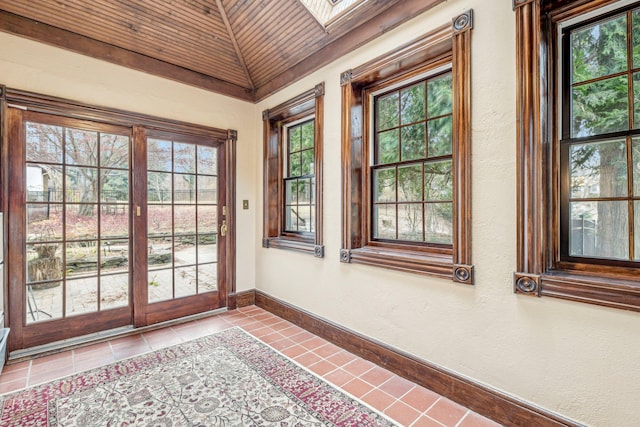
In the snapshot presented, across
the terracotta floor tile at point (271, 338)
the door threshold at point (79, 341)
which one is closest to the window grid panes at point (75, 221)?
the door threshold at point (79, 341)

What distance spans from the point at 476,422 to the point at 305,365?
1211 millimetres

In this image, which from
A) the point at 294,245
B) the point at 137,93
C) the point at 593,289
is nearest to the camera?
the point at 593,289

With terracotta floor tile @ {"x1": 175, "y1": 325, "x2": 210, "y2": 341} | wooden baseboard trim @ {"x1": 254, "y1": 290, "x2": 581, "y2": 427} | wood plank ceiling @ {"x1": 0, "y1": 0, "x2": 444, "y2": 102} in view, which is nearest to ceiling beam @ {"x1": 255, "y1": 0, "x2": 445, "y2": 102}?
wood plank ceiling @ {"x1": 0, "y1": 0, "x2": 444, "y2": 102}

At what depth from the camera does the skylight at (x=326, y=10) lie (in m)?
2.61

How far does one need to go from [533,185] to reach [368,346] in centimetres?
168

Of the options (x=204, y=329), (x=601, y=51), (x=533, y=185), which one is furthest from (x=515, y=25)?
(x=204, y=329)

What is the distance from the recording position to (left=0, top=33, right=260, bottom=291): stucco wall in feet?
8.29

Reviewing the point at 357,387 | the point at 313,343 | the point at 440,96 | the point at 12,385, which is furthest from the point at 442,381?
the point at 12,385

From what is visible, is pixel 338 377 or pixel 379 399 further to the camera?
pixel 338 377

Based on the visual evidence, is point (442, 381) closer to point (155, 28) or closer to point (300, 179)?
point (300, 179)

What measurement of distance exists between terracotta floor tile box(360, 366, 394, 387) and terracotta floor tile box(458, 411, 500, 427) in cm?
57

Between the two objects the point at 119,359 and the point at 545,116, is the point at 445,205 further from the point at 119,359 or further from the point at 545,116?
the point at 119,359

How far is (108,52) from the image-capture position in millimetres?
2879

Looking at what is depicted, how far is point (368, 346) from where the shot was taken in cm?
247
